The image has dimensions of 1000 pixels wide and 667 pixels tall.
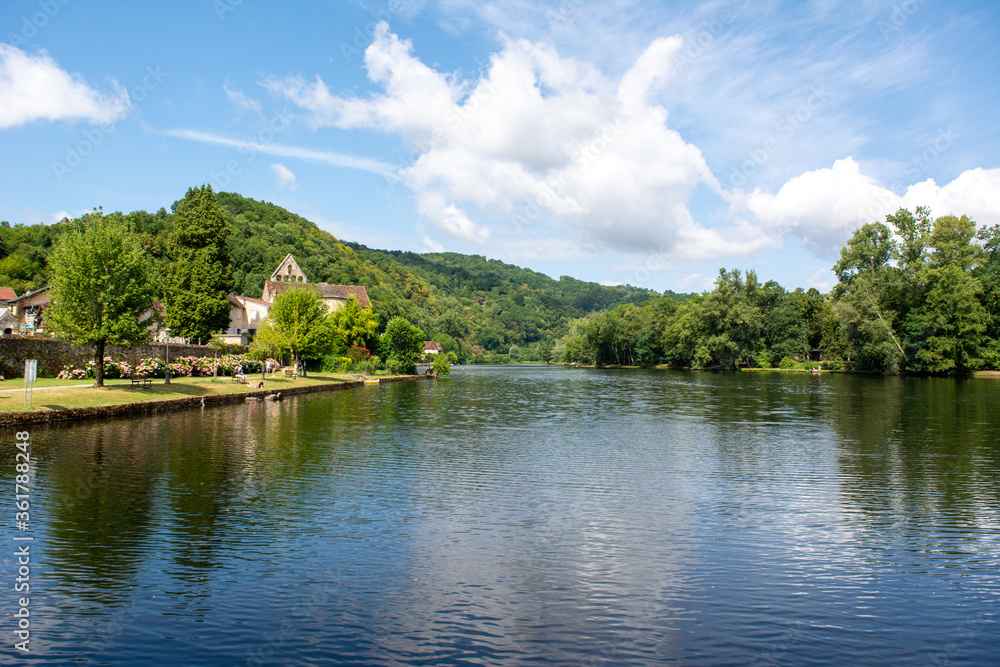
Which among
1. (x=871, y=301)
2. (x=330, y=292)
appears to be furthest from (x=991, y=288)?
(x=330, y=292)

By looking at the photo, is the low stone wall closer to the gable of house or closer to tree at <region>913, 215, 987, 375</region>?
the gable of house

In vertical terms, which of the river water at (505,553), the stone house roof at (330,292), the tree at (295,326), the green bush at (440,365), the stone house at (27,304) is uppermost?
the stone house roof at (330,292)

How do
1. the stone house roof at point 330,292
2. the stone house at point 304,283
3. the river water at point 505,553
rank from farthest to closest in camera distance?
the stone house roof at point 330,292 → the stone house at point 304,283 → the river water at point 505,553

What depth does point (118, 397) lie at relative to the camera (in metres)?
31.3

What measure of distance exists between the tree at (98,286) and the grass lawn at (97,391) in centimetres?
228

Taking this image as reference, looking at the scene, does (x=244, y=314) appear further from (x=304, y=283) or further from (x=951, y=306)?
(x=951, y=306)

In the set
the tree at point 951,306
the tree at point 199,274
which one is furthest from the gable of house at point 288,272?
the tree at point 951,306

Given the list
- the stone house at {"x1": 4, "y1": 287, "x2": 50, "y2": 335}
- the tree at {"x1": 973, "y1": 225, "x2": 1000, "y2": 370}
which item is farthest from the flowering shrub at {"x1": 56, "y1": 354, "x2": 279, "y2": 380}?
the tree at {"x1": 973, "y1": 225, "x2": 1000, "y2": 370}

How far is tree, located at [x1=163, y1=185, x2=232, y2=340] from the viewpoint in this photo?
57.5 metres

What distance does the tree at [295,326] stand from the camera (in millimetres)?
56938

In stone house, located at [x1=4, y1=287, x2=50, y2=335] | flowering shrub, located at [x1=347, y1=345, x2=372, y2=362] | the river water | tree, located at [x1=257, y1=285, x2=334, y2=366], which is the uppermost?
stone house, located at [x1=4, y1=287, x2=50, y2=335]

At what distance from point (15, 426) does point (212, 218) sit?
39.4m

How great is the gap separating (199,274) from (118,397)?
95.4 ft

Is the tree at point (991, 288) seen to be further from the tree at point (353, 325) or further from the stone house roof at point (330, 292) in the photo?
the stone house roof at point (330, 292)
